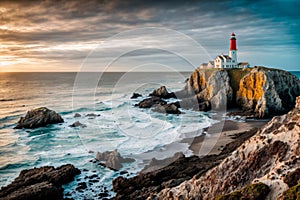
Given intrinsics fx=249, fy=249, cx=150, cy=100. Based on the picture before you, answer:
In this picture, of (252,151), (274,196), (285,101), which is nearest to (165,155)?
(252,151)

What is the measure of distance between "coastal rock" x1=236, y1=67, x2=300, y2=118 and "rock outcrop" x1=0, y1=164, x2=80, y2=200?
30.5 m

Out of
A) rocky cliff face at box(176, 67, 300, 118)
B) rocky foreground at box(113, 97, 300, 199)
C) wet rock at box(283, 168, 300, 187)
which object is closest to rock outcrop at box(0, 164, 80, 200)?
rocky foreground at box(113, 97, 300, 199)

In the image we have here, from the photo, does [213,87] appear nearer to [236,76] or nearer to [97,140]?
[236,76]

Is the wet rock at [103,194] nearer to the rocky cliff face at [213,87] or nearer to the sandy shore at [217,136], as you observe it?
the sandy shore at [217,136]

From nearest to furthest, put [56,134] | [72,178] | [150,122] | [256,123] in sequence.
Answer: [72,178] < [56,134] < [256,123] < [150,122]

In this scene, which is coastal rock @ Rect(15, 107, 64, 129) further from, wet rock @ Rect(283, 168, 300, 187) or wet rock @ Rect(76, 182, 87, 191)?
wet rock @ Rect(283, 168, 300, 187)

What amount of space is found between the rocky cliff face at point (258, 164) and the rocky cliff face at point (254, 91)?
31265 mm

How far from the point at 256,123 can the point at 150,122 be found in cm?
1526

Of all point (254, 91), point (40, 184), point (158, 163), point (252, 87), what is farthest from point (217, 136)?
point (40, 184)

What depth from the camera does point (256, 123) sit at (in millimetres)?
35156

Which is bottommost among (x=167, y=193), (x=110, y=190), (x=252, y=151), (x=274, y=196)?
(x=110, y=190)

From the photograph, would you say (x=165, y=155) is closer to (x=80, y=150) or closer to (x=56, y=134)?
(x=80, y=150)

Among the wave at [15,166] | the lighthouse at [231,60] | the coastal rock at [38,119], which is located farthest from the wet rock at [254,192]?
the lighthouse at [231,60]

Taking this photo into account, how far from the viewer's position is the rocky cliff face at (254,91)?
39688 millimetres
